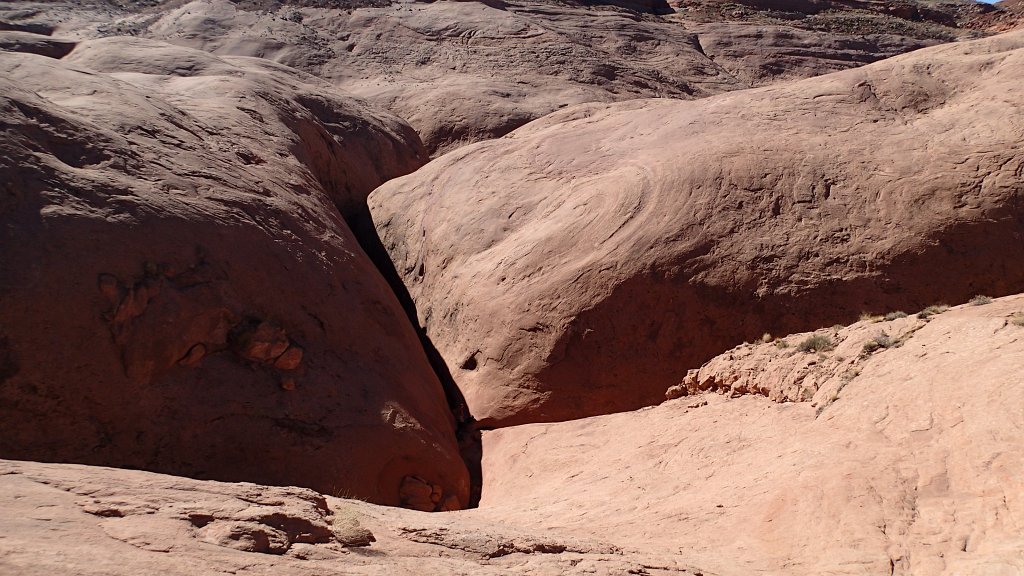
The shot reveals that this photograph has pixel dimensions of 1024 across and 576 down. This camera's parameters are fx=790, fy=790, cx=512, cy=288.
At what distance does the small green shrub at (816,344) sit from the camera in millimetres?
7895

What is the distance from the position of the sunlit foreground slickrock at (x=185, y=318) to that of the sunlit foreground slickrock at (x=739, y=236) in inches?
53.8

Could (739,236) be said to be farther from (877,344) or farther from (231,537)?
(231,537)

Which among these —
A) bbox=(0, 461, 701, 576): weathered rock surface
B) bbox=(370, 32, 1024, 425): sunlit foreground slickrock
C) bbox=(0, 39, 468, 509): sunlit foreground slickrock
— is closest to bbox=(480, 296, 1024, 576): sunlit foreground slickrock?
bbox=(370, 32, 1024, 425): sunlit foreground slickrock

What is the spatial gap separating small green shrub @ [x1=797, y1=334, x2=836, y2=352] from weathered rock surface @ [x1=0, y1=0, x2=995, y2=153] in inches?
428

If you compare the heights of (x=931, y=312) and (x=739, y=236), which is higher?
(x=739, y=236)

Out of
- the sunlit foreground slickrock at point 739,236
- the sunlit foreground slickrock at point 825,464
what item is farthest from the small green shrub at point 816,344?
the sunlit foreground slickrock at point 739,236

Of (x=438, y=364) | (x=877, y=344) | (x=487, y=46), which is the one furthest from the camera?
(x=487, y=46)

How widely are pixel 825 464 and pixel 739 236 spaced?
4220 millimetres

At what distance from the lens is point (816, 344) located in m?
7.99

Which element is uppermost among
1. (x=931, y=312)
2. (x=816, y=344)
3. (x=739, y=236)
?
(x=739, y=236)

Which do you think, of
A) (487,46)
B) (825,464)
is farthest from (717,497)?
(487,46)

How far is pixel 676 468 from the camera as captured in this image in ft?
22.7

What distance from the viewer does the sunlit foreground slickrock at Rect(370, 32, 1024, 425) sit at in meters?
8.94

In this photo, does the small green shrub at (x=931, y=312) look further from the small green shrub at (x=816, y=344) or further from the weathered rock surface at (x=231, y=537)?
the weathered rock surface at (x=231, y=537)
